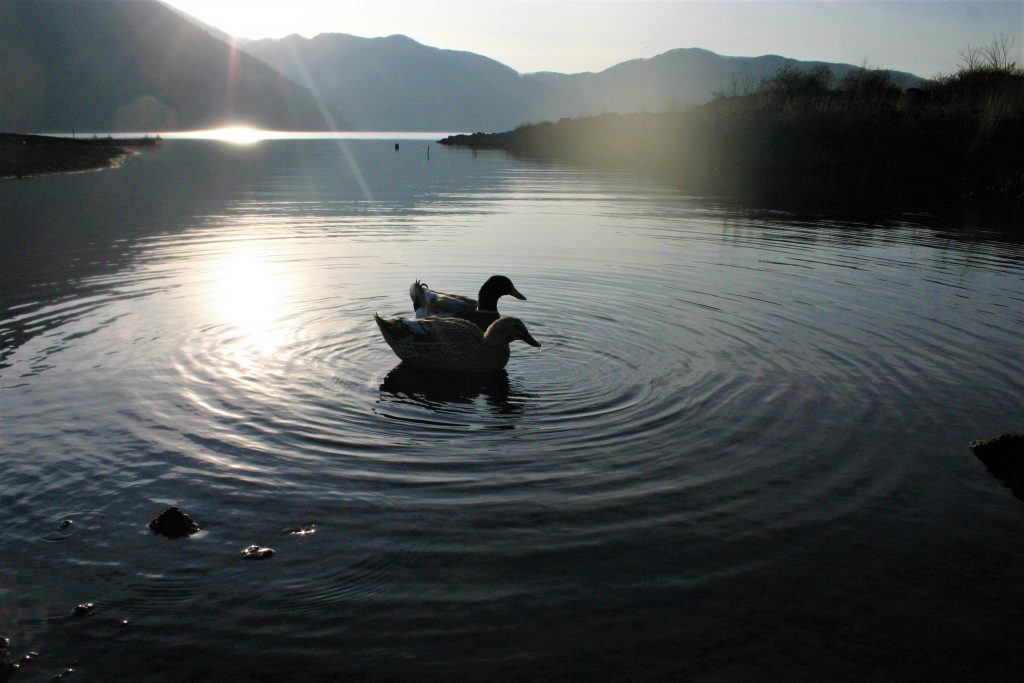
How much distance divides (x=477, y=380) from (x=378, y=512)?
4359 millimetres

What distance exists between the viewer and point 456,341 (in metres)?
11.2

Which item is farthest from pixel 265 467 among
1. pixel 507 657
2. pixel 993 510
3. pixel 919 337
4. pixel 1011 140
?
pixel 1011 140

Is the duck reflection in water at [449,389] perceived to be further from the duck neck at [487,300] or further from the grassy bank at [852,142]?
the grassy bank at [852,142]

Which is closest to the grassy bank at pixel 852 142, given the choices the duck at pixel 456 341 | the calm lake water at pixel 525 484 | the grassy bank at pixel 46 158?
the calm lake water at pixel 525 484

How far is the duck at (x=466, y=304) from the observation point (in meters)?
13.3

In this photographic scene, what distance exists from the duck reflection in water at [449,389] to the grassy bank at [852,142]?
105 feet

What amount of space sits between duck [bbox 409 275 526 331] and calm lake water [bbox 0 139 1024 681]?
103cm

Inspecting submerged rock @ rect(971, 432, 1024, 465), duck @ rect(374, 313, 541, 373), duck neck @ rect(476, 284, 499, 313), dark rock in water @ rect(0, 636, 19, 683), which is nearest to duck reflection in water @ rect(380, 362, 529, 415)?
duck @ rect(374, 313, 541, 373)

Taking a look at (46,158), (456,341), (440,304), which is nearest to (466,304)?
(440,304)

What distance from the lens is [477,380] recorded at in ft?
37.2

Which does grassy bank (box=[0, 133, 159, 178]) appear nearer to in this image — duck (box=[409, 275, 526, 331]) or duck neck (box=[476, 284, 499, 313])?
duck (box=[409, 275, 526, 331])

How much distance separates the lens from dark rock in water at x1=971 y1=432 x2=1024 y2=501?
8008 mm

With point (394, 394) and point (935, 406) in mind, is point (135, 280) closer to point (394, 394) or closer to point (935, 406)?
point (394, 394)

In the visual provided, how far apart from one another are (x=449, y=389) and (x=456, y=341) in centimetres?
72
